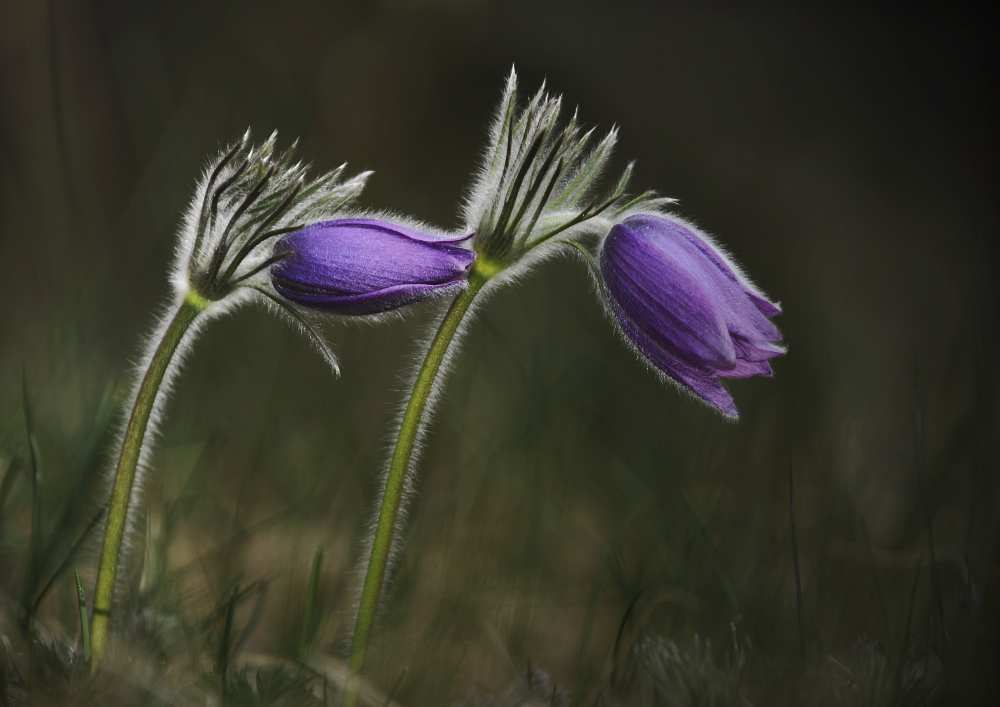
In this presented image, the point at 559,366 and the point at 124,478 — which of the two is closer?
the point at 124,478

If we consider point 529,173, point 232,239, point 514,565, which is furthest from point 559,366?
point 232,239

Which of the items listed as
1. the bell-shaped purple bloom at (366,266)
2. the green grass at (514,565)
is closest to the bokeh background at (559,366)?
the green grass at (514,565)

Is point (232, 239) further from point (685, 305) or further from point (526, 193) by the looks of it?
point (685, 305)

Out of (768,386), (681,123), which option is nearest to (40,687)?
(768,386)

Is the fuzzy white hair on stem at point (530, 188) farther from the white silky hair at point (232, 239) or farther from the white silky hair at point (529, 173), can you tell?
the white silky hair at point (232, 239)

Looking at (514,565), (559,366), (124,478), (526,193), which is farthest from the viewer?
(559,366)

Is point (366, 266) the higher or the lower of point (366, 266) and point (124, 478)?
the higher
